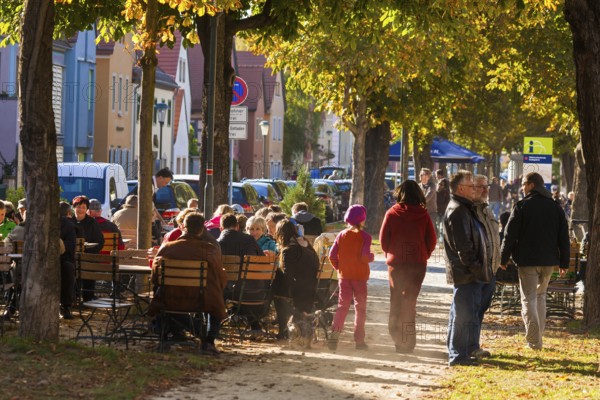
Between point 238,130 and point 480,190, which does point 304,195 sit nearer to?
point 238,130

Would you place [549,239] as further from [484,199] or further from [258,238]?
[258,238]

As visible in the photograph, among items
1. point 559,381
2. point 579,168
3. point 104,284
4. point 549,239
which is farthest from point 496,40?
point 559,381

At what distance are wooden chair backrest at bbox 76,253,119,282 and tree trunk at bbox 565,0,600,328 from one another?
6.19 metres

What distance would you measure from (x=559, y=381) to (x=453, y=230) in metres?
1.87

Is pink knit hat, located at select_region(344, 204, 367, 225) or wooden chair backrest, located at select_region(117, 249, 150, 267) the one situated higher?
pink knit hat, located at select_region(344, 204, 367, 225)

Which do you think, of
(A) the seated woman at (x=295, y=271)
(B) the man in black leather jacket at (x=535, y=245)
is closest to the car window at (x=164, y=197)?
(A) the seated woman at (x=295, y=271)

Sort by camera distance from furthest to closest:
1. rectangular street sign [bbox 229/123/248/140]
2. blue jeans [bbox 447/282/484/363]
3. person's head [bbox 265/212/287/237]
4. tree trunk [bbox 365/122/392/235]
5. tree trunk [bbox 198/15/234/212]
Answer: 1. tree trunk [bbox 365/122/392/235]
2. rectangular street sign [bbox 229/123/248/140]
3. tree trunk [bbox 198/15/234/212]
4. person's head [bbox 265/212/287/237]
5. blue jeans [bbox 447/282/484/363]

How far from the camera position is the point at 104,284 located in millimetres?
19109

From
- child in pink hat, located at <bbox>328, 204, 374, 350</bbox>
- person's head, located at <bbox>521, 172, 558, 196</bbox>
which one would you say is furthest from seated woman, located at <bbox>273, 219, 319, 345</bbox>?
person's head, located at <bbox>521, 172, 558, 196</bbox>

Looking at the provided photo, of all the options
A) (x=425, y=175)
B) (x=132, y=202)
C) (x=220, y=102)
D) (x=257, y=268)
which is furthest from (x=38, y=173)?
(x=425, y=175)

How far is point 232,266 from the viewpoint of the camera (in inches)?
594

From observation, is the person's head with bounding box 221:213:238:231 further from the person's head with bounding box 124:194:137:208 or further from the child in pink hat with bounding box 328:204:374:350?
the person's head with bounding box 124:194:137:208

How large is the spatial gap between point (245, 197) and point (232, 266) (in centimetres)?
2375

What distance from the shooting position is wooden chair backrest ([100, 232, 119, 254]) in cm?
1862
